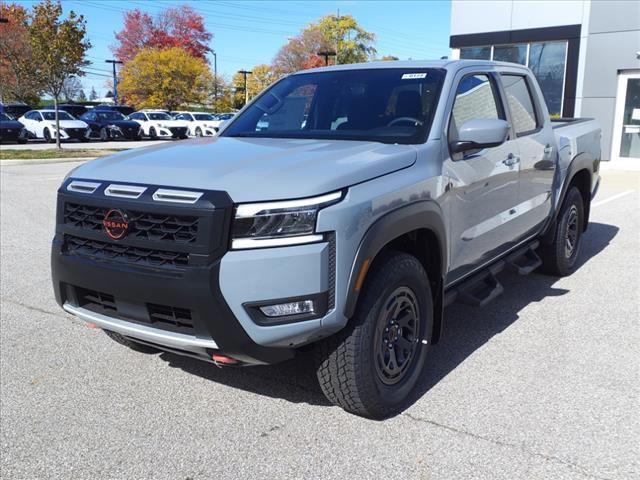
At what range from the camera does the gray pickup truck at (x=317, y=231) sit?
2.78 metres

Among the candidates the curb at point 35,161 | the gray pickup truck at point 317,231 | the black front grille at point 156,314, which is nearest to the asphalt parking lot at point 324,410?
the gray pickup truck at point 317,231

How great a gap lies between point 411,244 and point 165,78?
142ft

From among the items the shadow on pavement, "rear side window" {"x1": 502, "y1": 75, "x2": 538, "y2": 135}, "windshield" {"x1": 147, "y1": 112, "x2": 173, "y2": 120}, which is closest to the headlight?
the shadow on pavement

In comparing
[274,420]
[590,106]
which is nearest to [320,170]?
[274,420]

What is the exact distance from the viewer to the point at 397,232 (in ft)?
10.3

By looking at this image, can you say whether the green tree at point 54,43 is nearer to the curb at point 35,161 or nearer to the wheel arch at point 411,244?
the curb at point 35,161

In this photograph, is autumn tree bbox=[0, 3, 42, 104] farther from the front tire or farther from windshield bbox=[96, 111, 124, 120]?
the front tire

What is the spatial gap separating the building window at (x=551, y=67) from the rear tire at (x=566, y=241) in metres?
12.0

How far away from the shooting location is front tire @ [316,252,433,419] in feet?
9.99

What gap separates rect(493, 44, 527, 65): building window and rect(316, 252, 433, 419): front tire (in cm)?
1550

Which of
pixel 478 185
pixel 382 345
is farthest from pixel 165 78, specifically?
pixel 382 345

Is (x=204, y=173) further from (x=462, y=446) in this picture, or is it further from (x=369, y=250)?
(x=462, y=446)

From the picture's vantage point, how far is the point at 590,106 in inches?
643

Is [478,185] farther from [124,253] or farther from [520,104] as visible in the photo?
[124,253]
